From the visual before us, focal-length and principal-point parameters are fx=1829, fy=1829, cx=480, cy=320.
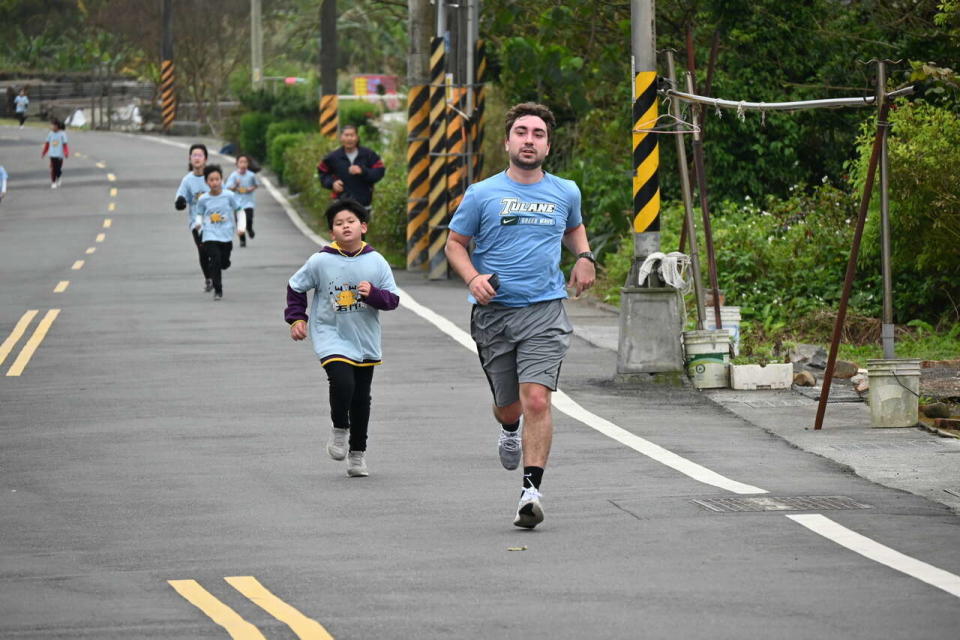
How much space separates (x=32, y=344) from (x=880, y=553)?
39.7 ft

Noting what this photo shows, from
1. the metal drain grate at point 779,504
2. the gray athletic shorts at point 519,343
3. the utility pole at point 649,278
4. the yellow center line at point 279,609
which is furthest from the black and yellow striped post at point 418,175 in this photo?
the yellow center line at point 279,609

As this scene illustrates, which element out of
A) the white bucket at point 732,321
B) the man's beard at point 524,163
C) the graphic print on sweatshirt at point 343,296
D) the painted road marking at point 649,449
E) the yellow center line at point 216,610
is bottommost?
the painted road marking at point 649,449

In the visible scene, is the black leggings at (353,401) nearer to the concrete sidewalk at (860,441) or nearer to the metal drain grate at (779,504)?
the metal drain grate at (779,504)

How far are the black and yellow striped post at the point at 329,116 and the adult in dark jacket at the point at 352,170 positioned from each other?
19.1 metres

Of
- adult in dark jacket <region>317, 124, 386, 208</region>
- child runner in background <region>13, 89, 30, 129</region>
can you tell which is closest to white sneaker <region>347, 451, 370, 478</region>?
adult in dark jacket <region>317, 124, 386, 208</region>

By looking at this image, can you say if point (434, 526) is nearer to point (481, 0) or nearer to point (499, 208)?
point (499, 208)

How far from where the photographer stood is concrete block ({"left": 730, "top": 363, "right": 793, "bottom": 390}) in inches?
579

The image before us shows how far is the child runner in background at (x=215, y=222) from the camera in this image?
2262cm

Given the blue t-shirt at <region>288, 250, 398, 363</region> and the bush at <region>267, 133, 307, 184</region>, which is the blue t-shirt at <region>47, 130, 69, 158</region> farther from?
the blue t-shirt at <region>288, 250, 398, 363</region>

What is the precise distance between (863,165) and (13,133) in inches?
2381

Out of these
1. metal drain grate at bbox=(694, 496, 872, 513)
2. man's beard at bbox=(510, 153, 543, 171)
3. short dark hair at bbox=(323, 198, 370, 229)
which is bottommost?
metal drain grate at bbox=(694, 496, 872, 513)

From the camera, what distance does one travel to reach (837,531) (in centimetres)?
866

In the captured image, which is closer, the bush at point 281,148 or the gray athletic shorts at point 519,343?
the gray athletic shorts at point 519,343

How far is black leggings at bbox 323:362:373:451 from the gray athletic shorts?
5.05ft
